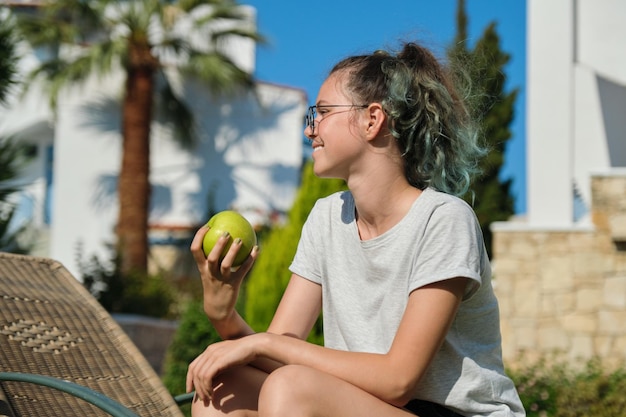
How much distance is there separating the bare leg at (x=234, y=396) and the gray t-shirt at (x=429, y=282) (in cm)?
26

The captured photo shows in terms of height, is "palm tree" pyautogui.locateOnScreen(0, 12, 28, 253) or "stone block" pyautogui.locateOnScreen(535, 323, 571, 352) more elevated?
"palm tree" pyautogui.locateOnScreen(0, 12, 28, 253)

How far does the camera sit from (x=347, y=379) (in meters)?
2.14

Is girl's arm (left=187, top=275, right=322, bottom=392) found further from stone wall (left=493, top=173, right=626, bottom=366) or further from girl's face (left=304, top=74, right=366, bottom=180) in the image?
stone wall (left=493, top=173, right=626, bottom=366)

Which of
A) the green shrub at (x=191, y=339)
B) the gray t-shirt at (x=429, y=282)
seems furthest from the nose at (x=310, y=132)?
the green shrub at (x=191, y=339)

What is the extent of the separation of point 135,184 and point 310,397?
543 inches

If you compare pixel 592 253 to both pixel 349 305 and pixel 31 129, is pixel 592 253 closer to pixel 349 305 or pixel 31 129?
pixel 349 305

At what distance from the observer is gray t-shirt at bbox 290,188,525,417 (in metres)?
2.22

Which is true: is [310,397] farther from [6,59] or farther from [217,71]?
[217,71]

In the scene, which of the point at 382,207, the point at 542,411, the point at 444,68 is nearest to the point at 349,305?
the point at 382,207

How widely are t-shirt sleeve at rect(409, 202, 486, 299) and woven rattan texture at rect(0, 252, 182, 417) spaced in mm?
798

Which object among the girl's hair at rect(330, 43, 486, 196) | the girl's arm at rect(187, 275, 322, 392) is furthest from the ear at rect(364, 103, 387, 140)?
the girl's arm at rect(187, 275, 322, 392)

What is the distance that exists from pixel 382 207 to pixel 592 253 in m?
5.91

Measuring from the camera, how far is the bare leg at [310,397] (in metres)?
2.01

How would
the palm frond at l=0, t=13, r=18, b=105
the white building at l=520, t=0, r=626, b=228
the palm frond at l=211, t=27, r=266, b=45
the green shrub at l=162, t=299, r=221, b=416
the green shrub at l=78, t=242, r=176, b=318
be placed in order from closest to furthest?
the green shrub at l=162, t=299, r=221, b=416 → the palm frond at l=0, t=13, r=18, b=105 → the white building at l=520, t=0, r=626, b=228 → the green shrub at l=78, t=242, r=176, b=318 → the palm frond at l=211, t=27, r=266, b=45
